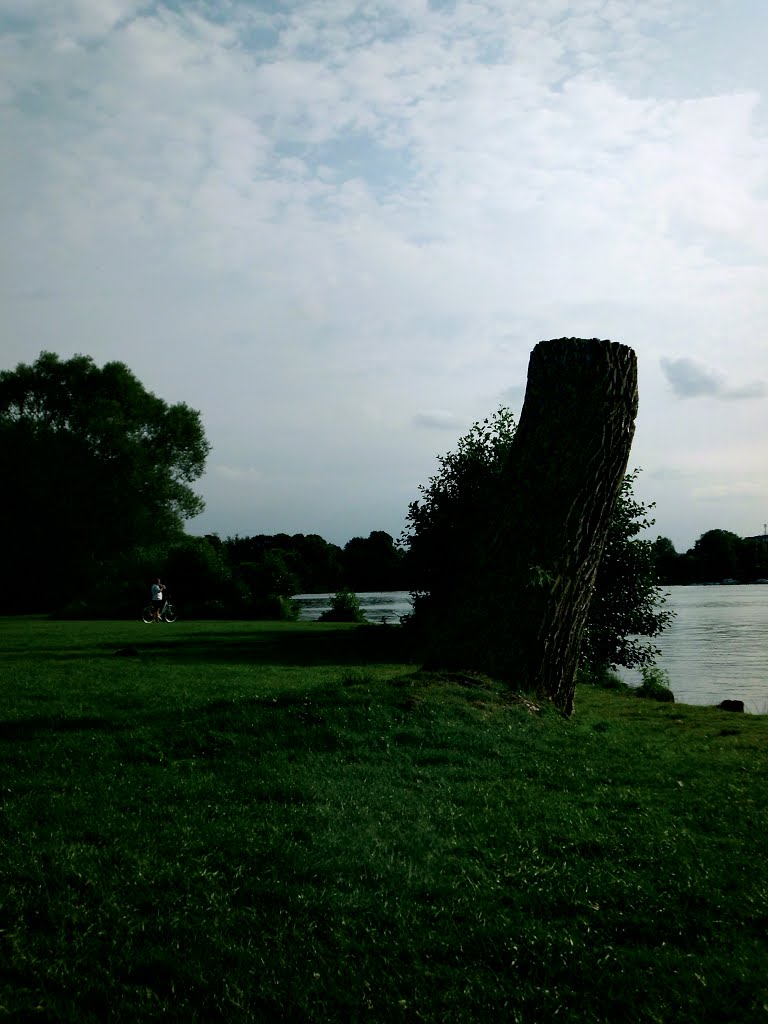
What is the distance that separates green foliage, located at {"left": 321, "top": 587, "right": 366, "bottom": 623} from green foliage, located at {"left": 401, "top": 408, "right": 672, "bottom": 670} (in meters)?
15.1

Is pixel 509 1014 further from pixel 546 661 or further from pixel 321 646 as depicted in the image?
pixel 321 646

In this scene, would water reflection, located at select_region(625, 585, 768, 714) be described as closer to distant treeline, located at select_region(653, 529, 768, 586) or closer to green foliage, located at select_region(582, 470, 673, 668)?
green foliage, located at select_region(582, 470, 673, 668)

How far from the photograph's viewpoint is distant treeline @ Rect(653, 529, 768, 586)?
10216cm

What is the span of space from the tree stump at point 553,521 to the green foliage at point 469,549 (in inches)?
260

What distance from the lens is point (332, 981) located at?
3.58m

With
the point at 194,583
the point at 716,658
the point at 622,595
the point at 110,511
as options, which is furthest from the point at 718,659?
the point at 110,511

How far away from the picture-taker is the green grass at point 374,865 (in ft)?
11.6

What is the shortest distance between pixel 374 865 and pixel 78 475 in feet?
179

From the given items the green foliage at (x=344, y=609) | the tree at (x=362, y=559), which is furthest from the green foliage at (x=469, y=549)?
the tree at (x=362, y=559)

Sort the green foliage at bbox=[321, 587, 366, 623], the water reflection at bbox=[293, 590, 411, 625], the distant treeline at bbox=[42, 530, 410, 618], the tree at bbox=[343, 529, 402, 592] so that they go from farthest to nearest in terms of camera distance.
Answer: the tree at bbox=[343, 529, 402, 592]
the distant treeline at bbox=[42, 530, 410, 618]
the green foliage at bbox=[321, 587, 366, 623]
the water reflection at bbox=[293, 590, 411, 625]

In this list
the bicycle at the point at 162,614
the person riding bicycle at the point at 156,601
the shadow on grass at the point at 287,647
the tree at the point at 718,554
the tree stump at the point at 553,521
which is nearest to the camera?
the tree stump at the point at 553,521

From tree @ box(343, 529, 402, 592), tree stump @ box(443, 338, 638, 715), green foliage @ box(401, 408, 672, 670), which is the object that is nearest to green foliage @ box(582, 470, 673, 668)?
green foliage @ box(401, 408, 672, 670)

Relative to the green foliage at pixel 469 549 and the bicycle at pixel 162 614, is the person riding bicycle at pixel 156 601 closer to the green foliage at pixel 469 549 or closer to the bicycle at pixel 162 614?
the bicycle at pixel 162 614

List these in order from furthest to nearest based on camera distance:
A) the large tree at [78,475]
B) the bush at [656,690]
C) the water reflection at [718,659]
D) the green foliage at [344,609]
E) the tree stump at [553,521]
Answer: the large tree at [78,475] → the green foliage at [344,609] → the water reflection at [718,659] → the bush at [656,690] → the tree stump at [553,521]
